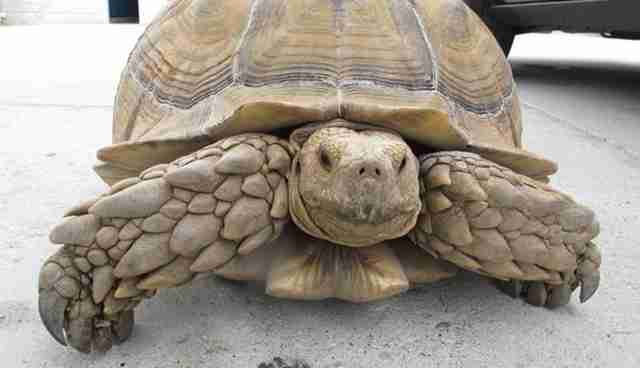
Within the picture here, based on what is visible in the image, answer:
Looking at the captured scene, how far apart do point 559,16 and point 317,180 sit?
14.1 feet

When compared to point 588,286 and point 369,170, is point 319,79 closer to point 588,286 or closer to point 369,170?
point 369,170

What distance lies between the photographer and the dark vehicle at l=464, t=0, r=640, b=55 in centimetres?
407

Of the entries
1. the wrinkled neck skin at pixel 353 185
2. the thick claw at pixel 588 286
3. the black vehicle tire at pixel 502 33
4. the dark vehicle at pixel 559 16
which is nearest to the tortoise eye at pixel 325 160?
the wrinkled neck skin at pixel 353 185

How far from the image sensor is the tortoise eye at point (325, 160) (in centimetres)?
117

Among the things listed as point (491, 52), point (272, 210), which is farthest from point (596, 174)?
point (272, 210)

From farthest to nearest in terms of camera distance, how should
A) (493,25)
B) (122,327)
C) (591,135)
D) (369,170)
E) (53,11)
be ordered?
(53,11), (493,25), (591,135), (122,327), (369,170)

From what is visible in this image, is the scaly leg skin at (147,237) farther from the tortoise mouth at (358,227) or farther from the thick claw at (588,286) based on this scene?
the thick claw at (588,286)

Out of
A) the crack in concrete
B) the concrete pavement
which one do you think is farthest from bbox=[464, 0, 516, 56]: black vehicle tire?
the concrete pavement

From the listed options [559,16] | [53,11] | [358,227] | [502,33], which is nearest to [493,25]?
[502,33]

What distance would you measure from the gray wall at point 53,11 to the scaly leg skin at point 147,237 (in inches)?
661

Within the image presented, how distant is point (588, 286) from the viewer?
1.44 meters

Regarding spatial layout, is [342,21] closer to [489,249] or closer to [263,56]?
[263,56]

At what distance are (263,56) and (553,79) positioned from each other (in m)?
4.76

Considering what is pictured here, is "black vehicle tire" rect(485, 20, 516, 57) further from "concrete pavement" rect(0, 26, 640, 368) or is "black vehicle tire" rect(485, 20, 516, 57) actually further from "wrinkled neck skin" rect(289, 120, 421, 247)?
"wrinkled neck skin" rect(289, 120, 421, 247)
